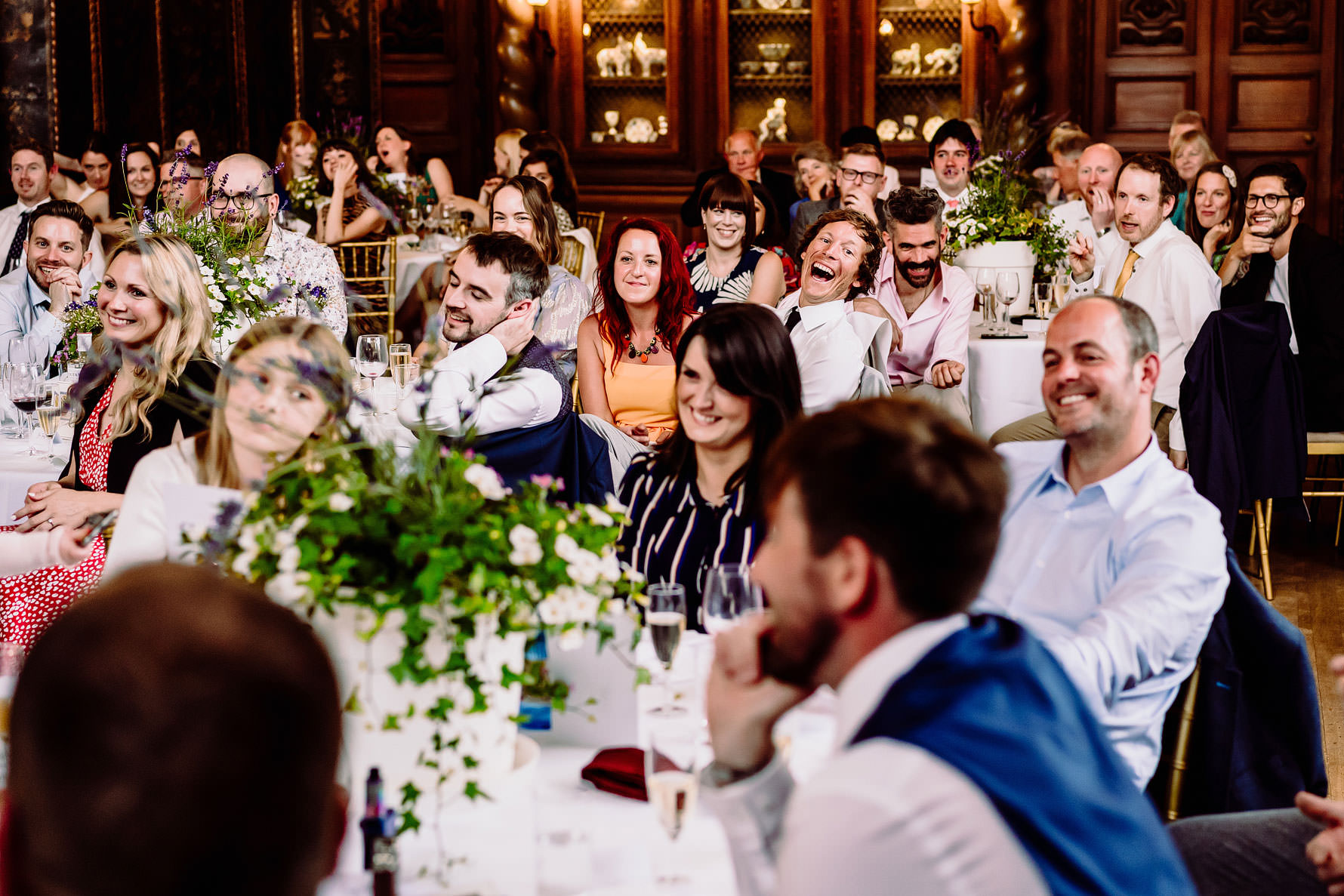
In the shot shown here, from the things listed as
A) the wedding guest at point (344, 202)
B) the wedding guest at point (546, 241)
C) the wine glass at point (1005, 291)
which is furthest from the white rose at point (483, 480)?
the wedding guest at point (344, 202)

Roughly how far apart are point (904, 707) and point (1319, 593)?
423 cm

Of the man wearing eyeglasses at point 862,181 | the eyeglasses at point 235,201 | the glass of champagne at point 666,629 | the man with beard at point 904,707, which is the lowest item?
the glass of champagne at point 666,629

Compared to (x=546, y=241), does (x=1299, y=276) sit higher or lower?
lower

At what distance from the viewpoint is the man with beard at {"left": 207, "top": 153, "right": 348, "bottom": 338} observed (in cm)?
442

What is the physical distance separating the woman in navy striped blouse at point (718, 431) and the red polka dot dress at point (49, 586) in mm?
1225

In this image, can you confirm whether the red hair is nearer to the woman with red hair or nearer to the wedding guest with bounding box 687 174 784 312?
the woman with red hair

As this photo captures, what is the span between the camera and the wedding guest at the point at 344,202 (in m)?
7.39

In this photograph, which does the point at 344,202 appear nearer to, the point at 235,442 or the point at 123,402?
the point at 123,402

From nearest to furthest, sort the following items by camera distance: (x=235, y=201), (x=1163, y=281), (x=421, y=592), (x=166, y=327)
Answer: (x=421, y=592)
(x=166, y=327)
(x=235, y=201)
(x=1163, y=281)

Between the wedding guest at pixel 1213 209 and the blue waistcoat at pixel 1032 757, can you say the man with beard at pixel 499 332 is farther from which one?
the wedding guest at pixel 1213 209

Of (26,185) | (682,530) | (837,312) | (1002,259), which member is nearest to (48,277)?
(26,185)

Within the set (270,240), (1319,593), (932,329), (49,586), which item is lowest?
(1319,593)

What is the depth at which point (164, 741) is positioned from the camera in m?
0.65

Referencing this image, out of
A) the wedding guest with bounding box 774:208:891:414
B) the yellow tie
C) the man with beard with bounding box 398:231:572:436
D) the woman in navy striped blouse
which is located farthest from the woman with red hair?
the yellow tie
